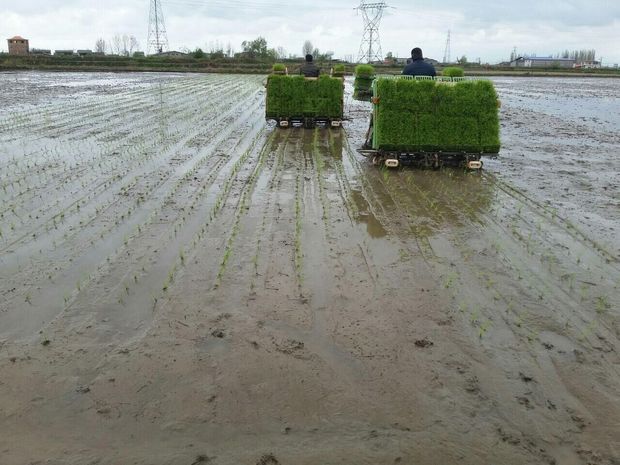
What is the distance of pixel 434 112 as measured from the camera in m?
10.2

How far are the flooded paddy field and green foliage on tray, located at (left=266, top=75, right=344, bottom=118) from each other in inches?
236

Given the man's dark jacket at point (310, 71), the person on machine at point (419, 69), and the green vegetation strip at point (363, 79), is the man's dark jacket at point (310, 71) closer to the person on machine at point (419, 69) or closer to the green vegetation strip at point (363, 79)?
the person on machine at point (419, 69)

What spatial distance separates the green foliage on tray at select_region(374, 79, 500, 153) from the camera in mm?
10234

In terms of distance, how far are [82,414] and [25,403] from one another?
0.45m

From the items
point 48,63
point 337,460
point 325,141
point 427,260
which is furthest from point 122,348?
point 48,63

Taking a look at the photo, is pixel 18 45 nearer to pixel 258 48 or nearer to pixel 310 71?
pixel 258 48

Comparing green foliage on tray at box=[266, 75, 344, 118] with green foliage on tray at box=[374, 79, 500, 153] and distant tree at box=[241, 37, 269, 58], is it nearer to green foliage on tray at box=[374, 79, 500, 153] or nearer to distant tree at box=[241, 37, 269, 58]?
green foliage on tray at box=[374, 79, 500, 153]

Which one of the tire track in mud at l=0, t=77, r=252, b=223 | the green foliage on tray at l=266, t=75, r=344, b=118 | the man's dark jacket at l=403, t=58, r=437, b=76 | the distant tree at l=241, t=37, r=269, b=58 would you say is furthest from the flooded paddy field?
the distant tree at l=241, t=37, r=269, b=58

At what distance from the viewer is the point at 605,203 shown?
8250 millimetres

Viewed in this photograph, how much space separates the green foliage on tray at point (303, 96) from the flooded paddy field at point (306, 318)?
5.99 meters

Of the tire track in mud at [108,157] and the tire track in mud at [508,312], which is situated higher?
the tire track in mud at [108,157]

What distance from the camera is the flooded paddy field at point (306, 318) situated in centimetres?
329

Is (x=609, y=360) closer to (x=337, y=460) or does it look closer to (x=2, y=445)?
(x=337, y=460)

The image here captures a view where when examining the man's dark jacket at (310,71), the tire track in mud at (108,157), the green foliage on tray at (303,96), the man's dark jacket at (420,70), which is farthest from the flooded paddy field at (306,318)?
the man's dark jacket at (310,71)
